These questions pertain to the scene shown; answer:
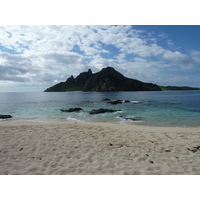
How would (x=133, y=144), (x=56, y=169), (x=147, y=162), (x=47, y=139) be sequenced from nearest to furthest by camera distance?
(x=56, y=169) < (x=147, y=162) < (x=133, y=144) < (x=47, y=139)

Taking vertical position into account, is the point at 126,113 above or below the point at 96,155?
below

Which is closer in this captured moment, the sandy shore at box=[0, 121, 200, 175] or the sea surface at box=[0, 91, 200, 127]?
the sandy shore at box=[0, 121, 200, 175]

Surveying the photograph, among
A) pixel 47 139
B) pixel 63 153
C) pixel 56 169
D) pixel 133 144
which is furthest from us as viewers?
pixel 47 139

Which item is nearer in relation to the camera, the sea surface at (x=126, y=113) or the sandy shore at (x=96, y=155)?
the sandy shore at (x=96, y=155)

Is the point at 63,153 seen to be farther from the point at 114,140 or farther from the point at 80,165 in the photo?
the point at 114,140

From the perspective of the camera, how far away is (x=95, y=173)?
5.34 metres

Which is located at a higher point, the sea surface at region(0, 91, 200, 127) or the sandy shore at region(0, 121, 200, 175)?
the sandy shore at region(0, 121, 200, 175)

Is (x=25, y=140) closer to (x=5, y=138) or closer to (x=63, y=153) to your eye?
(x=5, y=138)

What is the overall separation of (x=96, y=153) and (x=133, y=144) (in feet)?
9.05

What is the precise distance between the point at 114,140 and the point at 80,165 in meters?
3.84

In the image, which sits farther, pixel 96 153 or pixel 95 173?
pixel 96 153

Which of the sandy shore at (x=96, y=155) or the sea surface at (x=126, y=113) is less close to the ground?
the sandy shore at (x=96, y=155)

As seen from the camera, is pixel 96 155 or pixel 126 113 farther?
A: pixel 126 113
